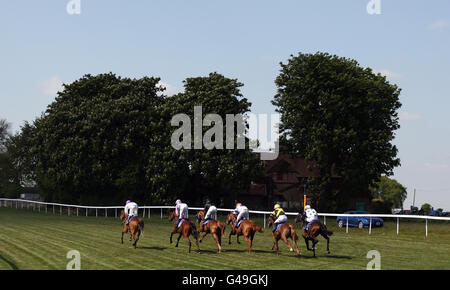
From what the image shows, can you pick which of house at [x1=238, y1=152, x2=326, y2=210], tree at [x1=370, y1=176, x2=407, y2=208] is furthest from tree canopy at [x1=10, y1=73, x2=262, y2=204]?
tree at [x1=370, y1=176, x2=407, y2=208]

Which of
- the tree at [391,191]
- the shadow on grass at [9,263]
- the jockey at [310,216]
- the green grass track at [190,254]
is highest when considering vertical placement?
the jockey at [310,216]

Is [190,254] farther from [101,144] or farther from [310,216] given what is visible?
[101,144]

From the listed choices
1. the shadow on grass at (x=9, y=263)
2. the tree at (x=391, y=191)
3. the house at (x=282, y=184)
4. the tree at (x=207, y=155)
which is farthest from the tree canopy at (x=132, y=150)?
the tree at (x=391, y=191)

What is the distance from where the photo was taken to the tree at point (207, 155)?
4734 centimetres

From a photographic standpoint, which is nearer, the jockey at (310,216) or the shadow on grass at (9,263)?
the shadow on grass at (9,263)

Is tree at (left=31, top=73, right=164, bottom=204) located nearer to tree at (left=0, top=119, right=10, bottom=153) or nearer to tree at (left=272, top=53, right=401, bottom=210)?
tree at (left=272, top=53, right=401, bottom=210)

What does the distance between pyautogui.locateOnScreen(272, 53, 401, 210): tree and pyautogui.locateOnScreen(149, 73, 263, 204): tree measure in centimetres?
481

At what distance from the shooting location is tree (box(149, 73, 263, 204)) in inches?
1864

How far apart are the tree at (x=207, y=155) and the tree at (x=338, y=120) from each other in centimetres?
481

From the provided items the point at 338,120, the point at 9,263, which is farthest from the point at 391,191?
the point at 9,263

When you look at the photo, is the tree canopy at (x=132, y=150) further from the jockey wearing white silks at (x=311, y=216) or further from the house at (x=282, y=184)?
the jockey wearing white silks at (x=311, y=216)

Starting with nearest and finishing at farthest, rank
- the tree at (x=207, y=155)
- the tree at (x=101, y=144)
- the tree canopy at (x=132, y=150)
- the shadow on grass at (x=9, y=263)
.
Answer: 1. the shadow on grass at (x=9, y=263)
2. the tree at (x=207, y=155)
3. the tree canopy at (x=132, y=150)
4. the tree at (x=101, y=144)
